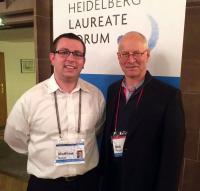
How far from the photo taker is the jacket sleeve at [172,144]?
124 cm

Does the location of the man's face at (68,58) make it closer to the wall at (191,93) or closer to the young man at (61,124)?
the young man at (61,124)

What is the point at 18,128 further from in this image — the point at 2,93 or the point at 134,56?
the point at 2,93

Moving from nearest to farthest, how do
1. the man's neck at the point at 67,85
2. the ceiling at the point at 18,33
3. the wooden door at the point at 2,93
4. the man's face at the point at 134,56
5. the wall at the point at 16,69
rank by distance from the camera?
the man's face at the point at 134,56 < the man's neck at the point at 67,85 < the ceiling at the point at 18,33 < the wall at the point at 16,69 < the wooden door at the point at 2,93

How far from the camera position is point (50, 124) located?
1.45m

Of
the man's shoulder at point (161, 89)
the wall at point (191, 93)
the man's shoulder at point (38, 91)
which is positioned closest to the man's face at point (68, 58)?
the man's shoulder at point (38, 91)

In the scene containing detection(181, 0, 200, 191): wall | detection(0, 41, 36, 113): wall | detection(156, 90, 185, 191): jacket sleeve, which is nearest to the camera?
detection(156, 90, 185, 191): jacket sleeve

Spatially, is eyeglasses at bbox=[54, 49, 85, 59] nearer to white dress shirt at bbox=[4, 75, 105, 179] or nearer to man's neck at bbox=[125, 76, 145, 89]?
white dress shirt at bbox=[4, 75, 105, 179]

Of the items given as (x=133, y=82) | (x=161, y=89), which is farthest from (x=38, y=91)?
(x=161, y=89)

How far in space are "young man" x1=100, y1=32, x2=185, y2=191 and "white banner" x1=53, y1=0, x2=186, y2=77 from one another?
13.1 inches

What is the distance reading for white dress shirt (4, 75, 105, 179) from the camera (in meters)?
1.44

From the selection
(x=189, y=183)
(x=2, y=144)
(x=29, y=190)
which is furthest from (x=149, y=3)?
(x=2, y=144)

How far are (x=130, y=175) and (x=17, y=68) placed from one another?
583cm

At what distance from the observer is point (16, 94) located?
22.1ft

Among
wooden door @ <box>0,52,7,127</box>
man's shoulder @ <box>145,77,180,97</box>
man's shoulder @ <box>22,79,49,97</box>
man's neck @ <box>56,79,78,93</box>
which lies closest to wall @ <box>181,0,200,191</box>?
man's shoulder @ <box>145,77,180,97</box>
